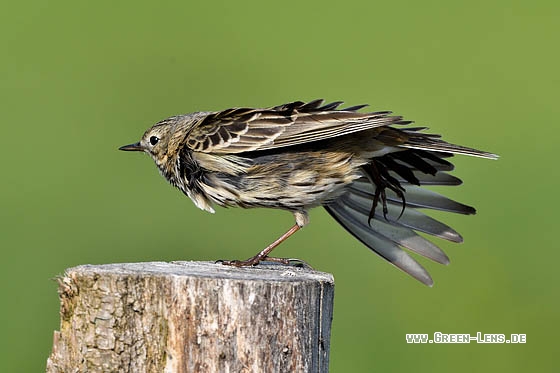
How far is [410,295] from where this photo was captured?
1057 centimetres

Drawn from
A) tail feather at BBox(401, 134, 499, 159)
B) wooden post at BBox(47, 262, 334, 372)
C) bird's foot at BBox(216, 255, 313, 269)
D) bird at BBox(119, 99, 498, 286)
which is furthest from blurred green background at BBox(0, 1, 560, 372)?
wooden post at BBox(47, 262, 334, 372)

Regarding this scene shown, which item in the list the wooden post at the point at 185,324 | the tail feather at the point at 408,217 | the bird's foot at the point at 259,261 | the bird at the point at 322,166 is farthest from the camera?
the tail feather at the point at 408,217

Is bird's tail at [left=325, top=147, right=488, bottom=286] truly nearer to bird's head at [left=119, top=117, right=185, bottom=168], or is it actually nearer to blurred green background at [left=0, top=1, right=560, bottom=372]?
bird's head at [left=119, top=117, right=185, bottom=168]

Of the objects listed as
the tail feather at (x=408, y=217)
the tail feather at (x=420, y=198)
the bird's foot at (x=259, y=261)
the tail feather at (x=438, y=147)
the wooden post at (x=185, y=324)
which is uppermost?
the tail feather at (x=438, y=147)

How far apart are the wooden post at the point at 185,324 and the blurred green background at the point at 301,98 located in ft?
12.8

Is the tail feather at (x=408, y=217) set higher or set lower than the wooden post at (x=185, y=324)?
higher

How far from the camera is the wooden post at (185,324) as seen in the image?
5.13 m

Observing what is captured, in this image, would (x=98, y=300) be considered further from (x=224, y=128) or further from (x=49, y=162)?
(x=49, y=162)

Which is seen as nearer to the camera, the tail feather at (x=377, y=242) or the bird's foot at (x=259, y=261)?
the bird's foot at (x=259, y=261)

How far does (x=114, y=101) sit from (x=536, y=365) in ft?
20.4

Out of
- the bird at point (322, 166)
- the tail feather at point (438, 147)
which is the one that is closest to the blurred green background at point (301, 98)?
the bird at point (322, 166)

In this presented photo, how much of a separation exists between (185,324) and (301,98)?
749 cm

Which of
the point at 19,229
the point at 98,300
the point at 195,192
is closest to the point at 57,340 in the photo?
the point at 98,300

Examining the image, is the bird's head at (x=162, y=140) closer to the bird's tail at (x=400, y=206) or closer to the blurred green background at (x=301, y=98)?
the bird's tail at (x=400, y=206)
